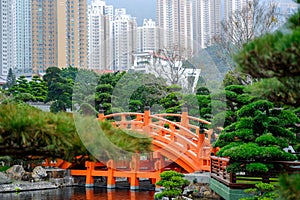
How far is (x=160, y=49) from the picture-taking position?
16531 mm

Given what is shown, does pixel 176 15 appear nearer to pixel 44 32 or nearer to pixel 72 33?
pixel 72 33

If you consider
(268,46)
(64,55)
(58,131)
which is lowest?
(58,131)

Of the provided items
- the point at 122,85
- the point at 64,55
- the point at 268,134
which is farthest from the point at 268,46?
the point at 64,55

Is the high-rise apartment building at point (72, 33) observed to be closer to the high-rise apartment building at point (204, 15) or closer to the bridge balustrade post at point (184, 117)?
the high-rise apartment building at point (204, 15)

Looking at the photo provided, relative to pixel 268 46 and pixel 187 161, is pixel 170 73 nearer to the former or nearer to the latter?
pixel 187 161

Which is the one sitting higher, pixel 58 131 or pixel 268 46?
pixel 268 46

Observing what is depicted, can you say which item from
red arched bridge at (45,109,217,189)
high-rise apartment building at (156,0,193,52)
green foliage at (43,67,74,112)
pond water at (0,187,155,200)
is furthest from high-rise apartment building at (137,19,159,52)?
pond water at (0,187,155,200)

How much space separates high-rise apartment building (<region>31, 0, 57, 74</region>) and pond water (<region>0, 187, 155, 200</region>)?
19.4 metres

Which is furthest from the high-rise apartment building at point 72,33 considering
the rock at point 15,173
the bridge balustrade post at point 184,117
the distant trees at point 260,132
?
the distant trees at point 260,132

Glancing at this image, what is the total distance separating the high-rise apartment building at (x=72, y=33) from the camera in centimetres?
3036

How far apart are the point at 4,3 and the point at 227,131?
2877 cm

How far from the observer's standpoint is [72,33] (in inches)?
1211

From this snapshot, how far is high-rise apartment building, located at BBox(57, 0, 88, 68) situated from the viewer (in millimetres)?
30359

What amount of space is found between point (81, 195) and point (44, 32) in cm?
2169
